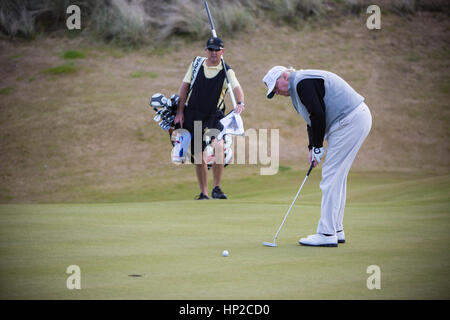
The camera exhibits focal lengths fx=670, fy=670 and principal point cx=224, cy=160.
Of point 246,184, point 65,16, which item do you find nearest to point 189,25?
point 65,16

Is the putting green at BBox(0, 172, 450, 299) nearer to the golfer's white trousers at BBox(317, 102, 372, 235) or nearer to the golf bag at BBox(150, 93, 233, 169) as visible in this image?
the golfer's white trousers at BBox(317, 102, 372, 235)

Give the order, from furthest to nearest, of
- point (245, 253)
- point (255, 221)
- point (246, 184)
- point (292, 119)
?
1. point (292, 119)
2. point (246, 184)
3. point (255, 221)
4. point (245, 253)

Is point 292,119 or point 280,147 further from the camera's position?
point 292,119

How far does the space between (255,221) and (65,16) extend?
17.4 m

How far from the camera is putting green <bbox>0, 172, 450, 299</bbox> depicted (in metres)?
3.62

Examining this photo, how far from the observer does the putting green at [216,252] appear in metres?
3.62

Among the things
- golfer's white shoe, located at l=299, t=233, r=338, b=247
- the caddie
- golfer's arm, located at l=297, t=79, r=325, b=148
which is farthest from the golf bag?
golfer's white shoe, located at l=299, t=233, r=338, b=247

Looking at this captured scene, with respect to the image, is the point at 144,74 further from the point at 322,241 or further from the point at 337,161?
the point at 322,241

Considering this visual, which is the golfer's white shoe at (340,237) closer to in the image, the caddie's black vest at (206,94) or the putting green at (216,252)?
the putting green at (216,252)

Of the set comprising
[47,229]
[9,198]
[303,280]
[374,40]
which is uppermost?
[374,40]

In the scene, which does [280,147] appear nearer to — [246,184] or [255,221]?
[246,184]

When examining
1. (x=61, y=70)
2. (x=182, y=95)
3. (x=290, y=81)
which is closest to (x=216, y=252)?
(x=290, y=81)

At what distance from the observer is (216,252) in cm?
487

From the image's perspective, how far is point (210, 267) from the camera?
13.9 ft
